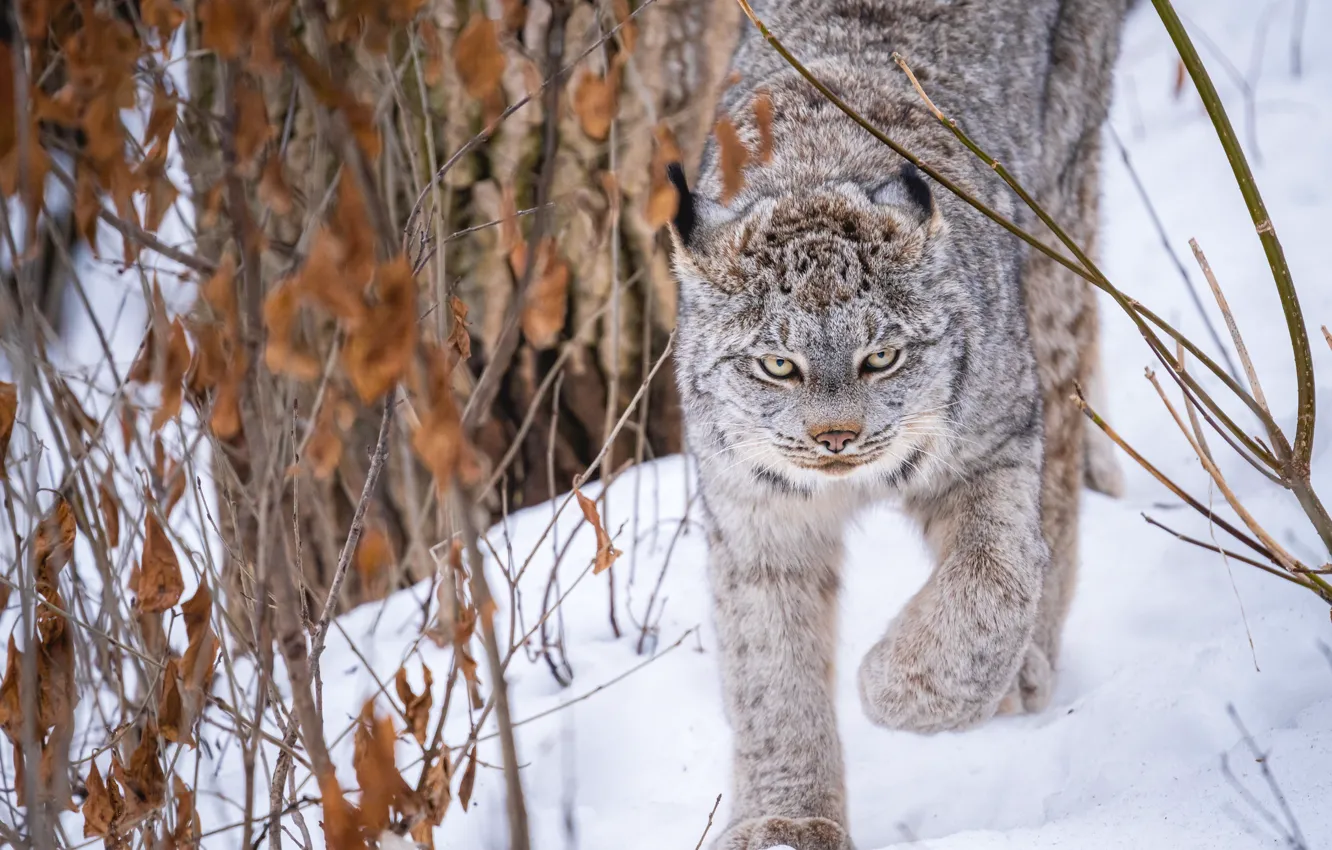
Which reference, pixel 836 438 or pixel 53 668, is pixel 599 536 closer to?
pixel 836 438

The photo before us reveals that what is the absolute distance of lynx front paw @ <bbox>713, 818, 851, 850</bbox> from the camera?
9.30 feet

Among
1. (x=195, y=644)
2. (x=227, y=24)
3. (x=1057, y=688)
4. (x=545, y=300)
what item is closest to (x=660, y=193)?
(x=545, y=300)

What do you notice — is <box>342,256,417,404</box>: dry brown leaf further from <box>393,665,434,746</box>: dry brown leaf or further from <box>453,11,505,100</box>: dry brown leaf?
<box>393,665,434,746</box>: dry brown leaf

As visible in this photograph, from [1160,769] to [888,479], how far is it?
89cm

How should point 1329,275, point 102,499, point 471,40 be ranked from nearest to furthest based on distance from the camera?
point 471,40, point 102,499, point 1329,275

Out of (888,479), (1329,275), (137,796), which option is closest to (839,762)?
(888,479)

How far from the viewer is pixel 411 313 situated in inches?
56.9

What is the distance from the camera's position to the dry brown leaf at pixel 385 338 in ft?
4.64

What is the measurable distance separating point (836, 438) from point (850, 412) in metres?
0.07

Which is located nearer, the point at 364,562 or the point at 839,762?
the point at 364,562

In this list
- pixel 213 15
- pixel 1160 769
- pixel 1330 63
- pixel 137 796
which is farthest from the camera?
pixel 1330 63

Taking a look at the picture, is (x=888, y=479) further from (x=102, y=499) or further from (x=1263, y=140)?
(x=1263, y=140)

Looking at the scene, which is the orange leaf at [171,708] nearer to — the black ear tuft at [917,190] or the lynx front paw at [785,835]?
the lynx front paw at [785,835]

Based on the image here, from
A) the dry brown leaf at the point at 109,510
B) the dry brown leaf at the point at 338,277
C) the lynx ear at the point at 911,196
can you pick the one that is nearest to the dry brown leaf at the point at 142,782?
the dry brown leaf at the point at 109,510
